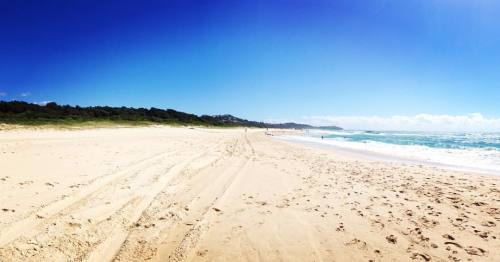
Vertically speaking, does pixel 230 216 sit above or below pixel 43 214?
below

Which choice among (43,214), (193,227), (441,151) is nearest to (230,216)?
(193,227)

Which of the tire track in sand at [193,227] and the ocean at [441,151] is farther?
the ocean at [441,151]

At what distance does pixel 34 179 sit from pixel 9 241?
385 cm

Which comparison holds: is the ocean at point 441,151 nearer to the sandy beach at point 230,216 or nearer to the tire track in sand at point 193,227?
the sandy beach at point 230,216

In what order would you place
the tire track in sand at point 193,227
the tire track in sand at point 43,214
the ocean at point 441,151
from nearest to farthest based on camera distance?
the tire track in sand at point 193,227 → the tire track in sand at point 43,214 → the ocean at point 441,151

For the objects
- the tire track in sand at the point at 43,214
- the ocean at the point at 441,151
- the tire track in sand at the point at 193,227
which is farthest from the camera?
the ocean at the point at 441,151

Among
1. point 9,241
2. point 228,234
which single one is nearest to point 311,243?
point 228,234

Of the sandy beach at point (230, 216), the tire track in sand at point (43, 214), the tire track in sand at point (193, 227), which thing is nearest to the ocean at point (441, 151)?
the sandy beach at point (230, 216)

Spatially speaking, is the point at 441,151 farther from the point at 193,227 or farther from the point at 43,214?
the point at 43,214

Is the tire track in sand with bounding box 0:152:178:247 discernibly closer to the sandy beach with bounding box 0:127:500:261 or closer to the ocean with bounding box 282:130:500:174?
Result: the sandy beach with bounding box 0:127:500:261

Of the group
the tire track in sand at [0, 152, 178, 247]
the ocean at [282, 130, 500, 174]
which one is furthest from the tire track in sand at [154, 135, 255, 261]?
the ocean at [282, 130, 500, 174]

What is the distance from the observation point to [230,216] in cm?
607

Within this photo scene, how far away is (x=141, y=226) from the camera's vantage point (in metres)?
5.31

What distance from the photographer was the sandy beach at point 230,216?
455 centimetres
